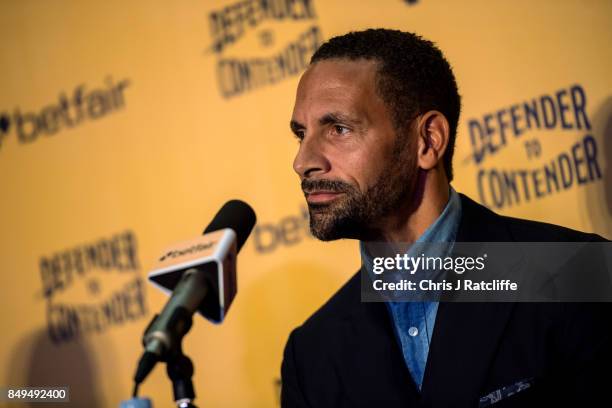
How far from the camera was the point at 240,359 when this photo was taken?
2.32 m

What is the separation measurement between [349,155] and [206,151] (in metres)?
1.02

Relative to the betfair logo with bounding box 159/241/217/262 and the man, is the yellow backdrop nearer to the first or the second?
the man

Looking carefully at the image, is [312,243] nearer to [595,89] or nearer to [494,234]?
[494,234]

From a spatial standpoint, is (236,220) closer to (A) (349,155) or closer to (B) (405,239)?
(A) (349,155)

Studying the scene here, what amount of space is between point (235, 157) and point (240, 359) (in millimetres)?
695

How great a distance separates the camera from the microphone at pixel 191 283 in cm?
86

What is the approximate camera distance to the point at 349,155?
1482 mm

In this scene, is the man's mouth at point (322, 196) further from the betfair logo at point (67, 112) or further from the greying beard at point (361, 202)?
the betfair logo at point (67, 112)

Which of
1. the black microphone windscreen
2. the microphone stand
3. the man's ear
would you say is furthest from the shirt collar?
the microphone stand

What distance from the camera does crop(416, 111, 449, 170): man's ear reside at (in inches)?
61.6

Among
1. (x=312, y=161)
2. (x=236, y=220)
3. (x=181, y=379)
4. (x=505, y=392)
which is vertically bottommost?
(x=505, y=392)

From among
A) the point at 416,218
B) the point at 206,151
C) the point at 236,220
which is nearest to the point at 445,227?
the point at 416,218

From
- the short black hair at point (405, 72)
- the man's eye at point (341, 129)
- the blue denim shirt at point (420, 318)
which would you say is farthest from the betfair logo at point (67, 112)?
the blue denim shirt at point (420, 318)

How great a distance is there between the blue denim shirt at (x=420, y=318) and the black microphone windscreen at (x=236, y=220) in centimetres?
52
